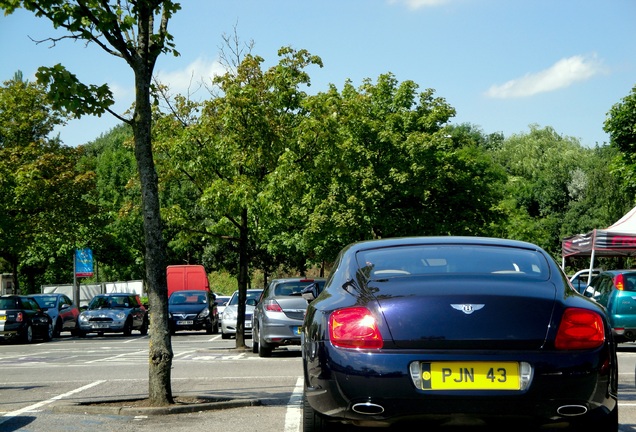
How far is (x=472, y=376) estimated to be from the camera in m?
5.66

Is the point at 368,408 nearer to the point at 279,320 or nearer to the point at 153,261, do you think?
the point at 153,261

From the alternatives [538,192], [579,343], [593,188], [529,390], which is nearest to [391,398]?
[529,390]

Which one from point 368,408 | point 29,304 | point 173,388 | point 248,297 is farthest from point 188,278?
point 368,408

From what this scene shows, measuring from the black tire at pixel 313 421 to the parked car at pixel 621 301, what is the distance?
15.3 metres

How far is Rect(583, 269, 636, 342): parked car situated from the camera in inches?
835

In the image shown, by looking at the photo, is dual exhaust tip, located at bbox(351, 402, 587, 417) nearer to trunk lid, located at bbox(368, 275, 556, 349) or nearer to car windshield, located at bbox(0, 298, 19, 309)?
trunk lid, located at bbox(368, 275, 556, 349)

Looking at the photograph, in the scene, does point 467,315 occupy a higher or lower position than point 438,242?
lower

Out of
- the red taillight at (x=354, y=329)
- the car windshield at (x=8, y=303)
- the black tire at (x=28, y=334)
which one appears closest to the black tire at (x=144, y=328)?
the black tire at (x=28, y=334)

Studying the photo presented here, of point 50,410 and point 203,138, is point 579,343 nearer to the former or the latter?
point 50,410

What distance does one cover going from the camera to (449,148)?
155ft

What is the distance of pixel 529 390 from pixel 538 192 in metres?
86.1

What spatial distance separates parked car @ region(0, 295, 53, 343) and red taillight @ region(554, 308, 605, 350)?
27.8 meters

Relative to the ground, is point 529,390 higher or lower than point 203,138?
lower

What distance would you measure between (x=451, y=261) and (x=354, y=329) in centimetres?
110
